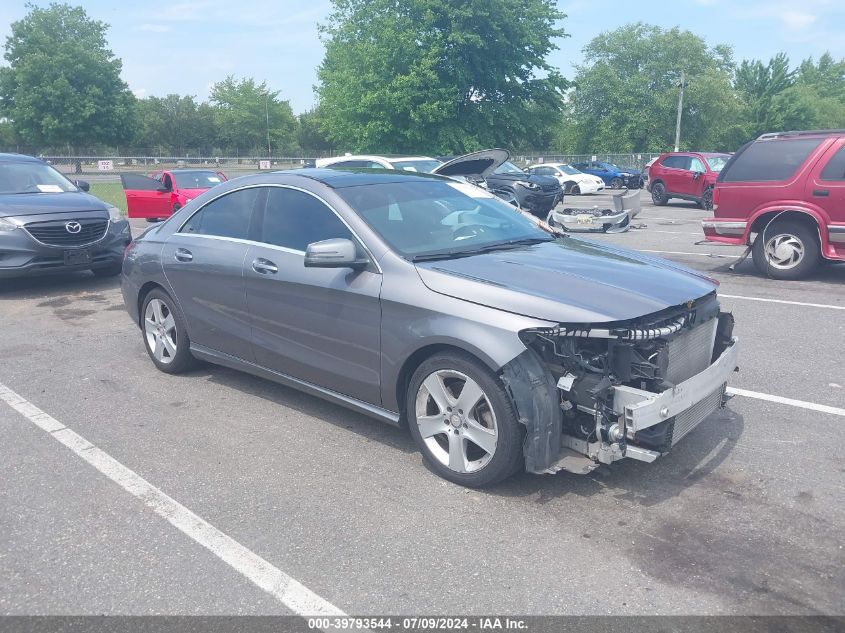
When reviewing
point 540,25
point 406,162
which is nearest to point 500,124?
point 540,25

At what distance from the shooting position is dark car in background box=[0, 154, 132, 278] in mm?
8688

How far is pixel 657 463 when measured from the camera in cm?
411

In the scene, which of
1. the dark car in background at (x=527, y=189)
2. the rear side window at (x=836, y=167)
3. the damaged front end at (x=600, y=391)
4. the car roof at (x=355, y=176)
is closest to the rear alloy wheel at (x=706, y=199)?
the dark car in background at (x=527, y=189)

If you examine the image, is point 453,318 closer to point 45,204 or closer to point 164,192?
point 45,204

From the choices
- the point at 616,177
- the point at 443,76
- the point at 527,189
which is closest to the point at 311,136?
the point at 443,76

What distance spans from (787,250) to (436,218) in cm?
691

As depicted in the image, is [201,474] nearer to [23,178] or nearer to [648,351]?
[648,351]

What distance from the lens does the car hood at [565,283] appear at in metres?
3.52

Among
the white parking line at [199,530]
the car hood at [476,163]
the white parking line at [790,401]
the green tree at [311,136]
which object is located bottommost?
the white parking line at [199,530]

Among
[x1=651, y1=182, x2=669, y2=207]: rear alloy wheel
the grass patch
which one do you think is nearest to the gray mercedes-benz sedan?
the grass patch

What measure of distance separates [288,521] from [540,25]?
125 feet

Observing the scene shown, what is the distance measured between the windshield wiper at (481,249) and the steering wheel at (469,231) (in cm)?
17

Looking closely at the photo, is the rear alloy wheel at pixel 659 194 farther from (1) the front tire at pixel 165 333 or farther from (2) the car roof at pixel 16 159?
(1) the front tire at pixel 165 333

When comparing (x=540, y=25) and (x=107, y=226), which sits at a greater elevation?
(x=540, y=25)
